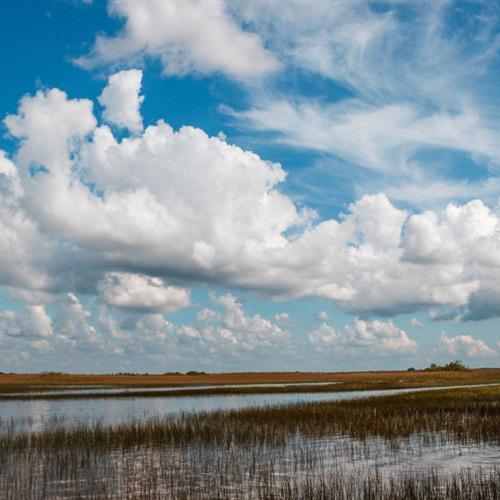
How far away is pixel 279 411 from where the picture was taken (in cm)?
3884

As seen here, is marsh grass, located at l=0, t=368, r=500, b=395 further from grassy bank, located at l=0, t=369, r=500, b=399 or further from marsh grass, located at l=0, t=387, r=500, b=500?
marsh grass, located at l=0, t=387, r=500, b=500

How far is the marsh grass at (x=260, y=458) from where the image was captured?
1694cm

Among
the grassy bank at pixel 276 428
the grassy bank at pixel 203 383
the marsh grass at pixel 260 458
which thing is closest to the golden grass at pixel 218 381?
the grassy bank at pixel 203 383

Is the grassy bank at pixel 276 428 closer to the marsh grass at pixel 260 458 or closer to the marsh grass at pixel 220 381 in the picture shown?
the marsh grass at pixel 260 458

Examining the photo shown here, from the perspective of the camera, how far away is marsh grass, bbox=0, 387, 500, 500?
667 inches

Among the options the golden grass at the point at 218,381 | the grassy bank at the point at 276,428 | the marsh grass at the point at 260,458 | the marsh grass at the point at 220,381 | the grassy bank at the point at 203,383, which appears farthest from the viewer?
the golden grass at the point at 218,381

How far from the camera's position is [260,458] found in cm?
2286

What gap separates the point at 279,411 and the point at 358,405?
26.8 ft

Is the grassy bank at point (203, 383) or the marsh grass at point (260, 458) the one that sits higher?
the marsh grass at point (260, 458)

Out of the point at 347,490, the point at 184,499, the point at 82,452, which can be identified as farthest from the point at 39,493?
the point at 347,490

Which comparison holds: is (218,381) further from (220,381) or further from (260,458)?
(260,458)

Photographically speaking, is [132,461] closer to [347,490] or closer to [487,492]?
[347,490]

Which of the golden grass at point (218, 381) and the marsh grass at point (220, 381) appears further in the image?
the golden grass at point (218, 381)

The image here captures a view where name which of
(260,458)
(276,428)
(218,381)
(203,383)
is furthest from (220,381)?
(260,458)
